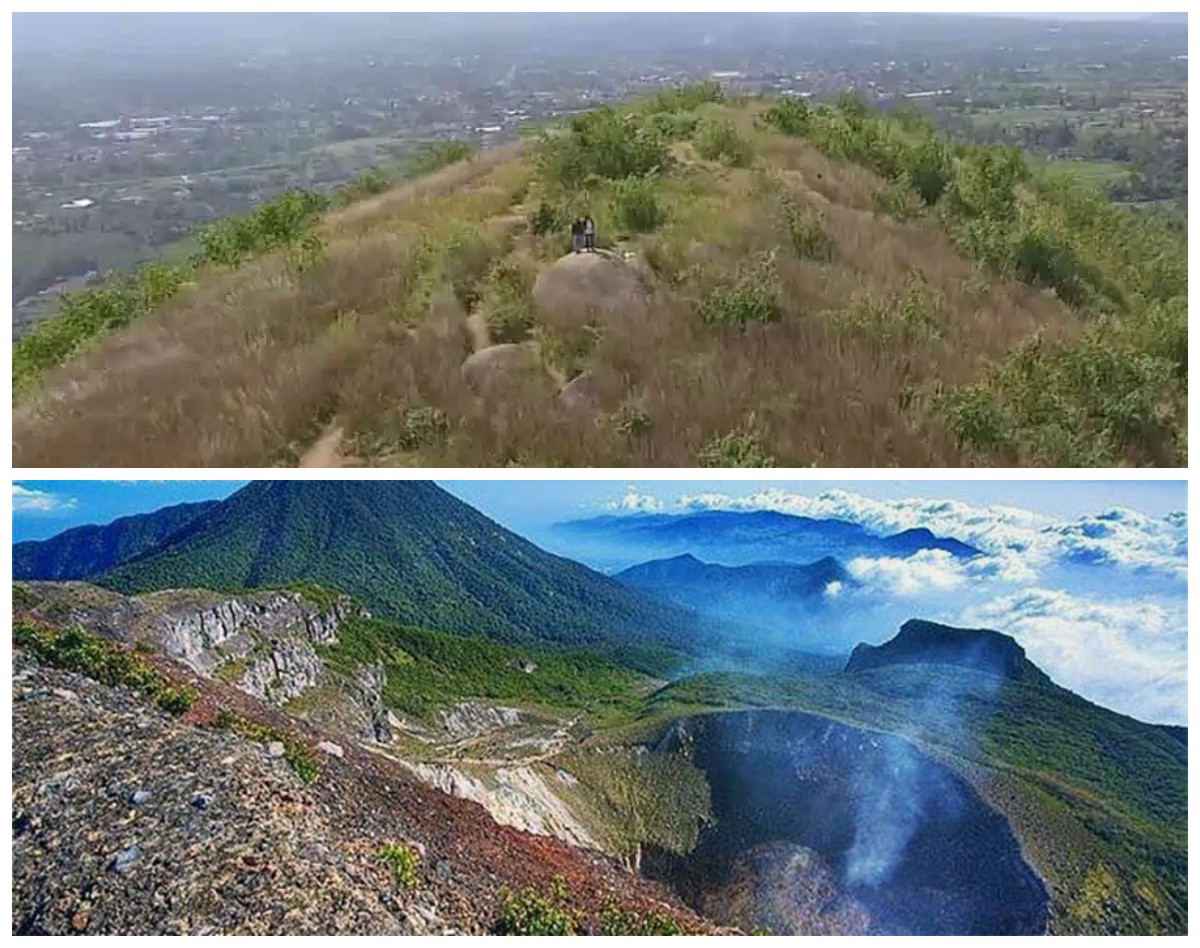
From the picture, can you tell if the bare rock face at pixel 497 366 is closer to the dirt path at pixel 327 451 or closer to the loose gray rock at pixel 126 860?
the dirt path at pixel 327 451

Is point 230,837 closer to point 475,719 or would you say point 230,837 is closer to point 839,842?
point 475,719

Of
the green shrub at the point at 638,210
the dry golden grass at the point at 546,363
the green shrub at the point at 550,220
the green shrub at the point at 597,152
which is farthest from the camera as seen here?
the green shrub at the point at 597,152

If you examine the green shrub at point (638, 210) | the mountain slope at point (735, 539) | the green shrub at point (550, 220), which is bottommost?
the mountain slope at point (735, 539)

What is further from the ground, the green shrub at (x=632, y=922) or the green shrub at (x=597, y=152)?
the green shrub at (x=597, y=152)

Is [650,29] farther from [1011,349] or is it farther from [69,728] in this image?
[69,728]

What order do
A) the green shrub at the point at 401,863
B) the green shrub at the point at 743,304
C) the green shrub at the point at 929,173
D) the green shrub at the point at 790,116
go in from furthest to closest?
the green shrub at the point at 790,116 → the green shrub at the point at 929,173 → the green shrub at the point at 743,304 → the green shrub at the point at 401,863

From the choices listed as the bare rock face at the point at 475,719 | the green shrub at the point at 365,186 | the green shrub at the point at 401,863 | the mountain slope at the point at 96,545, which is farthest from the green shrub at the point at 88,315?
the green shrub at the point at 401,863
